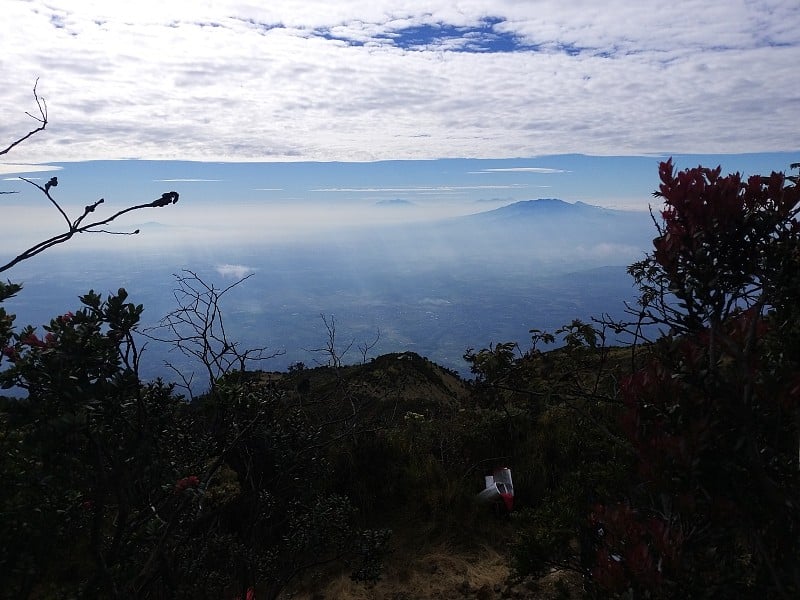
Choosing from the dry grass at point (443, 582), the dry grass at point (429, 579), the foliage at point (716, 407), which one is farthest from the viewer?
the dry grass at point (429, 579)

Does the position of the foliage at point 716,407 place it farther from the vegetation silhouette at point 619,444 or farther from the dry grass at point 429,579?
the dry grass at point 429,579

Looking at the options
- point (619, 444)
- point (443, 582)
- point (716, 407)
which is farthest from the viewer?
point (443, 582)

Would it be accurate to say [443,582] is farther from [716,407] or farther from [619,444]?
Answer: [716,407]

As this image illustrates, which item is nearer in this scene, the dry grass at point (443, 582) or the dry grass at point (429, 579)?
the dry grass at point (443, 582)

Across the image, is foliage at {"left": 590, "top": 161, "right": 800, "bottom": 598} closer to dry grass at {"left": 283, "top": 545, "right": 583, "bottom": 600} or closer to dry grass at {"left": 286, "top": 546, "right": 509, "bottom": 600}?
dry grass at {"left": 283, "top": 545, "right": 583, "bottom": 600}

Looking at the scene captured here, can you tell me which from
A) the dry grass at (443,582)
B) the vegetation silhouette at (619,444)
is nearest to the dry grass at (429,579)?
the dry grass at (443,582)

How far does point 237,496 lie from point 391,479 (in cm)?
209

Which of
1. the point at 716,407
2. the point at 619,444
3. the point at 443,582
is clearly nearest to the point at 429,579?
A: the point at 443,582

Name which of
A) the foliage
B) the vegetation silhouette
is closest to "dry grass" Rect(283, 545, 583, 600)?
the vegetation silhouette

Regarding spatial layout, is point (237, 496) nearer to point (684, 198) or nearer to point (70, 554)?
point (70, 554)

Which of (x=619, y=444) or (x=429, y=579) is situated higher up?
(x=619, y=444)

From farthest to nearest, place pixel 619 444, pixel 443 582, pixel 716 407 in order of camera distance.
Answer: pixel 443 582 < pixel 619 444 < pixel 716 407

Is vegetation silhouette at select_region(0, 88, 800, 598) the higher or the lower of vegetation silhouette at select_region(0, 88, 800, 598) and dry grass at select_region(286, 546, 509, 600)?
the higher

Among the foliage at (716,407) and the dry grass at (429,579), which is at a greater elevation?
the foliage at (716,407)
